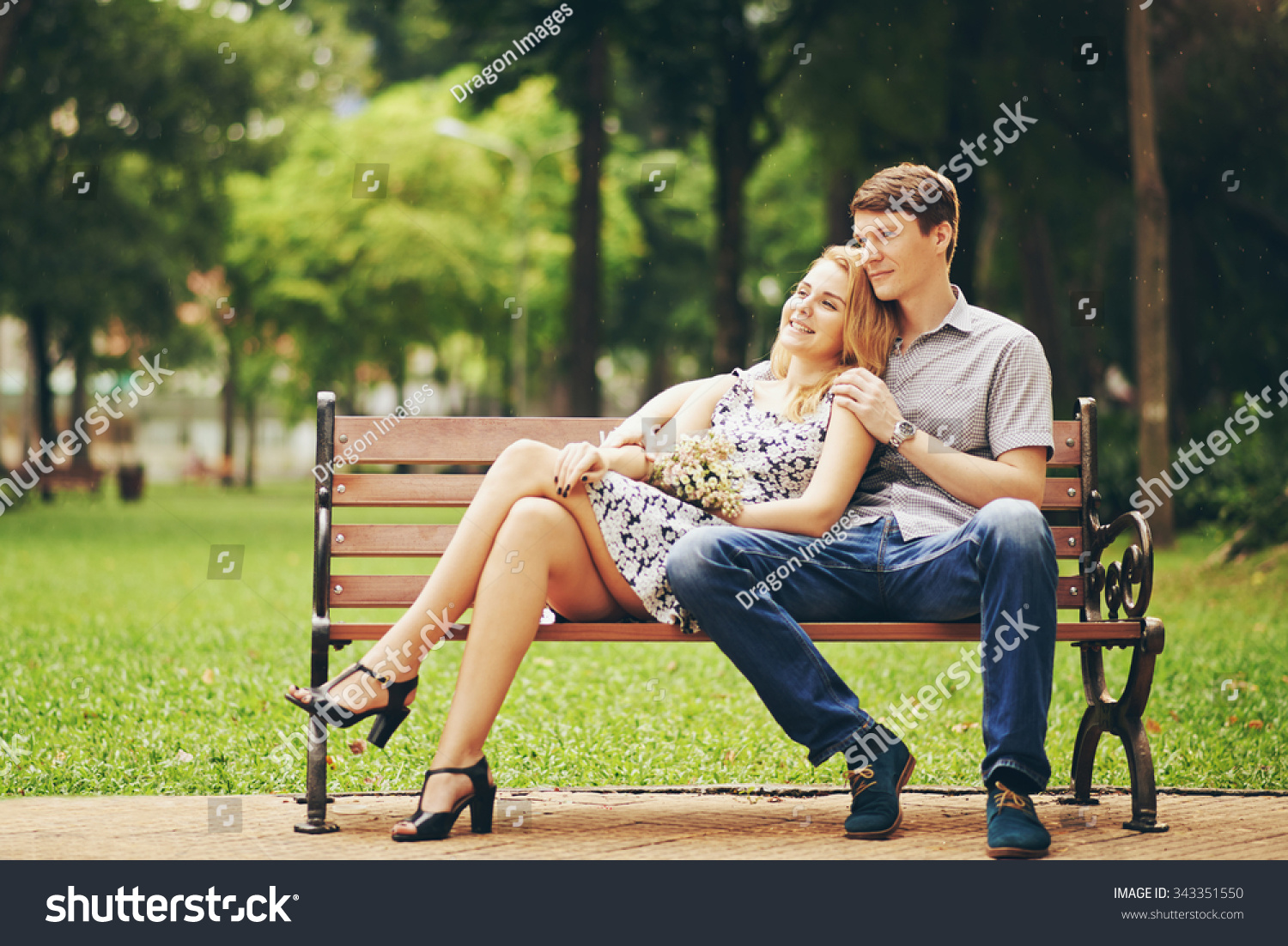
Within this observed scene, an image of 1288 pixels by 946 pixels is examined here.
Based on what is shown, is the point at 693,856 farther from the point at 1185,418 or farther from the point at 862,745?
the point at 1185,418

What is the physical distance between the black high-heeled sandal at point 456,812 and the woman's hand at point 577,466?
2.40ft

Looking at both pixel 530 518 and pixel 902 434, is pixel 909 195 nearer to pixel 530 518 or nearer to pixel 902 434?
pixel 902 434

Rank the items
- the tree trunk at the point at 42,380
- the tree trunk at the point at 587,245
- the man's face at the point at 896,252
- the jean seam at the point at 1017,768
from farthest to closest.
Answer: the tree trunk at the point at 42,380
the tree trunk at the point at 587,245
the man's face at the point at 896,252
the jean seam at the point at 1017,768

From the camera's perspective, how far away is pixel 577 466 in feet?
11.9

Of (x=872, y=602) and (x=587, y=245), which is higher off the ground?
(x=587, y=245)

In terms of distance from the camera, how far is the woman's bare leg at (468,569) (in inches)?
138

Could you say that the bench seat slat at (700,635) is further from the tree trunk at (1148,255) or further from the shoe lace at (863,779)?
the tree trunk at (1148,255)

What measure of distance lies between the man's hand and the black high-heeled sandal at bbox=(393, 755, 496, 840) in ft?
4.33

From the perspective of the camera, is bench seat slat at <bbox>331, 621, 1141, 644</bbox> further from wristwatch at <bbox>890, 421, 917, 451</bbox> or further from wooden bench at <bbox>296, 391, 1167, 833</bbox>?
wristwatch at <bbox>890, 421, 917, 451</bbox>

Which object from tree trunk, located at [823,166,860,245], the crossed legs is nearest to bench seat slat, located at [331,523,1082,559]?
the crossed legs

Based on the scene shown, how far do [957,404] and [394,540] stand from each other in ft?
5.47

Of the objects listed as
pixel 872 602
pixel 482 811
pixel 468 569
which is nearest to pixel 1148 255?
pixel 872 602

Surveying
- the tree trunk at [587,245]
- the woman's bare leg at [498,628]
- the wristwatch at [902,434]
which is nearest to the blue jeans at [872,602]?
the wristwatch at [902,434]

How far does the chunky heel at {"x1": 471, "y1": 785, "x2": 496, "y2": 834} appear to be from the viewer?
3549 millimetres
